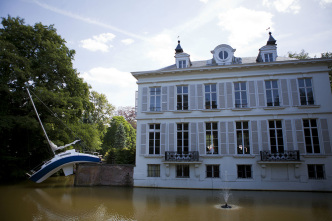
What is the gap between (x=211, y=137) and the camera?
17234mm

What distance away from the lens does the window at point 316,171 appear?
15328 millimetres

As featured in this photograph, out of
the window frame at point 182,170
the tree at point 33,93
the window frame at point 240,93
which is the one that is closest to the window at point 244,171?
the window frame at point 182,170

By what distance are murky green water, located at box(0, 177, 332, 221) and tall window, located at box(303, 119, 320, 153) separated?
3.08m

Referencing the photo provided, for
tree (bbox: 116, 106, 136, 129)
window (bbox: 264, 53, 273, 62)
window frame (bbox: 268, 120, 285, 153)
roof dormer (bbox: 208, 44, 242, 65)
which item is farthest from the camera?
tree (bbox: 116, 106, 136, 129)

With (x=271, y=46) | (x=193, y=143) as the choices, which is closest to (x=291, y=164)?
(x=193, y=143)

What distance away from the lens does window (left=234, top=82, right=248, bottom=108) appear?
17266mm

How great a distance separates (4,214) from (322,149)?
18800mm

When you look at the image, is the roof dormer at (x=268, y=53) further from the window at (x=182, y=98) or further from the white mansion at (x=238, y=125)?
the window at (x=182, y=98)

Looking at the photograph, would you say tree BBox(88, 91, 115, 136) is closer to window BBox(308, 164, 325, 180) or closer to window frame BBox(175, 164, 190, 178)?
window frame BBox(175, 164, 190, 178)

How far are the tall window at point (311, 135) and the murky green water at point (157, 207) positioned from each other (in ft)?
10.1

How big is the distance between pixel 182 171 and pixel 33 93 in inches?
539

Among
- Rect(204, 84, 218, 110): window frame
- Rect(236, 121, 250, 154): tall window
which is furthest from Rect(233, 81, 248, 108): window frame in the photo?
Rect(204, 84, 218, 110): window frame

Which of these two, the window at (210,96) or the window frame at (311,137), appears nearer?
the window frame at (311,137)

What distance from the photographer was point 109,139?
41.4m
